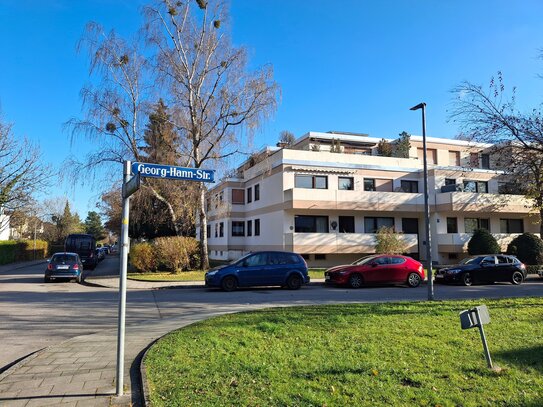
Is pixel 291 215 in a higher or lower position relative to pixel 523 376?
higher

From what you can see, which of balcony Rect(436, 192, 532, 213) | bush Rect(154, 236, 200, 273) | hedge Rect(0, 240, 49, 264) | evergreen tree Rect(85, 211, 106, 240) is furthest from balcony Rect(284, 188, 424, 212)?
evergreen tree Rect(85, 211, 106, 240)

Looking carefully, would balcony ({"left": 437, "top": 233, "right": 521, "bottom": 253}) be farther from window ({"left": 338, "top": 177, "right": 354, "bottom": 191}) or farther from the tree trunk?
the tree trunk

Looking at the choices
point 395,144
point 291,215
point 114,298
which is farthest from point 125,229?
point 395,144

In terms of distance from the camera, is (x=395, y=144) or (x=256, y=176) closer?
(x=256, y=176)

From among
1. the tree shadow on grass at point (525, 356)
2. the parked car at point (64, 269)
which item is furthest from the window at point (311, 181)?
the tree shadow on grass at point (525, 356)

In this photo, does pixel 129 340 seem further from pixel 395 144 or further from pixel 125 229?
pixel 395 144

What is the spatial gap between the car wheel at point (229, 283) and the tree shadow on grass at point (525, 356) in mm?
12164

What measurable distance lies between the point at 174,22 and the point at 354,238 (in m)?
17.9

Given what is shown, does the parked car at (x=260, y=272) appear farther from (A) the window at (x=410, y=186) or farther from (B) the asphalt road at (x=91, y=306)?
(A) the window at (x=410, y=186)

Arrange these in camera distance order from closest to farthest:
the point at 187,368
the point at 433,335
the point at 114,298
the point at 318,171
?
the point at 187,368 < the point at 433,335 < the point at 114,298 < the point at 318,171

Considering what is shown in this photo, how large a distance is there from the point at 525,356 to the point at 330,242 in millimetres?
22974

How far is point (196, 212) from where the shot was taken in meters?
28.5

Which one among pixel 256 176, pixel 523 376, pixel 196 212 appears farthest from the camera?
pixel 256 176

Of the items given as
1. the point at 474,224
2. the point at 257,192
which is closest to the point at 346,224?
the point at 257,192
